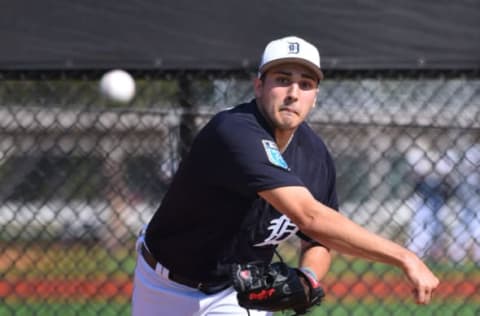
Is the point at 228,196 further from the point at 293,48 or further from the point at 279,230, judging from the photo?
the point at 293,48

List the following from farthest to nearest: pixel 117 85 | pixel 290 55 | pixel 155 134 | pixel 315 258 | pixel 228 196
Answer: pixel 155 134 → pixel 117 85 → pixel 315 258 → pixel 228 196 → pixel 290 55

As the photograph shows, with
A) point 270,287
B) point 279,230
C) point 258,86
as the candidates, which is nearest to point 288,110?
point 258,86

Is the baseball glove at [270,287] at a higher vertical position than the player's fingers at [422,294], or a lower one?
lower

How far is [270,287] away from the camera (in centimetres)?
282

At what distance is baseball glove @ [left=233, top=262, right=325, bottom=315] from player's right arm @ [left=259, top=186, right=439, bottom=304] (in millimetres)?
244

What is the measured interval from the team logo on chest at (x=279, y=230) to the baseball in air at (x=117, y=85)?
130 cm

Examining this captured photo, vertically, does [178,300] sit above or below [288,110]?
below

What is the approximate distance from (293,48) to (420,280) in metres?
0.92

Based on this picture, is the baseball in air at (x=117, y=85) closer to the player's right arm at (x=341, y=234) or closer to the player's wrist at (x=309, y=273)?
the player's wrist at (x=309, y=273)

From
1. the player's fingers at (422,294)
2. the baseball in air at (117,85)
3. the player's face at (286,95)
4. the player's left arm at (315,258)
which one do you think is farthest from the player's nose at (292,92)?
the baseball in air at (117,85)

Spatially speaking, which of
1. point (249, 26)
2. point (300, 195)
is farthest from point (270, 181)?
point (249, 26)

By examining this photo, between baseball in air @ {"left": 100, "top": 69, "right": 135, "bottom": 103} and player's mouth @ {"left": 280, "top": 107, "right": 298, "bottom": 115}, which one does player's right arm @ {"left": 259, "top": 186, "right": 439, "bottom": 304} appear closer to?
player's mouth @ {"left": 280, "top": 107, "right": 298, "bottom": 115}

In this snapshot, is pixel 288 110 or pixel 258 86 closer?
pixel 288 110

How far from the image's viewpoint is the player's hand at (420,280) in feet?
7.93
